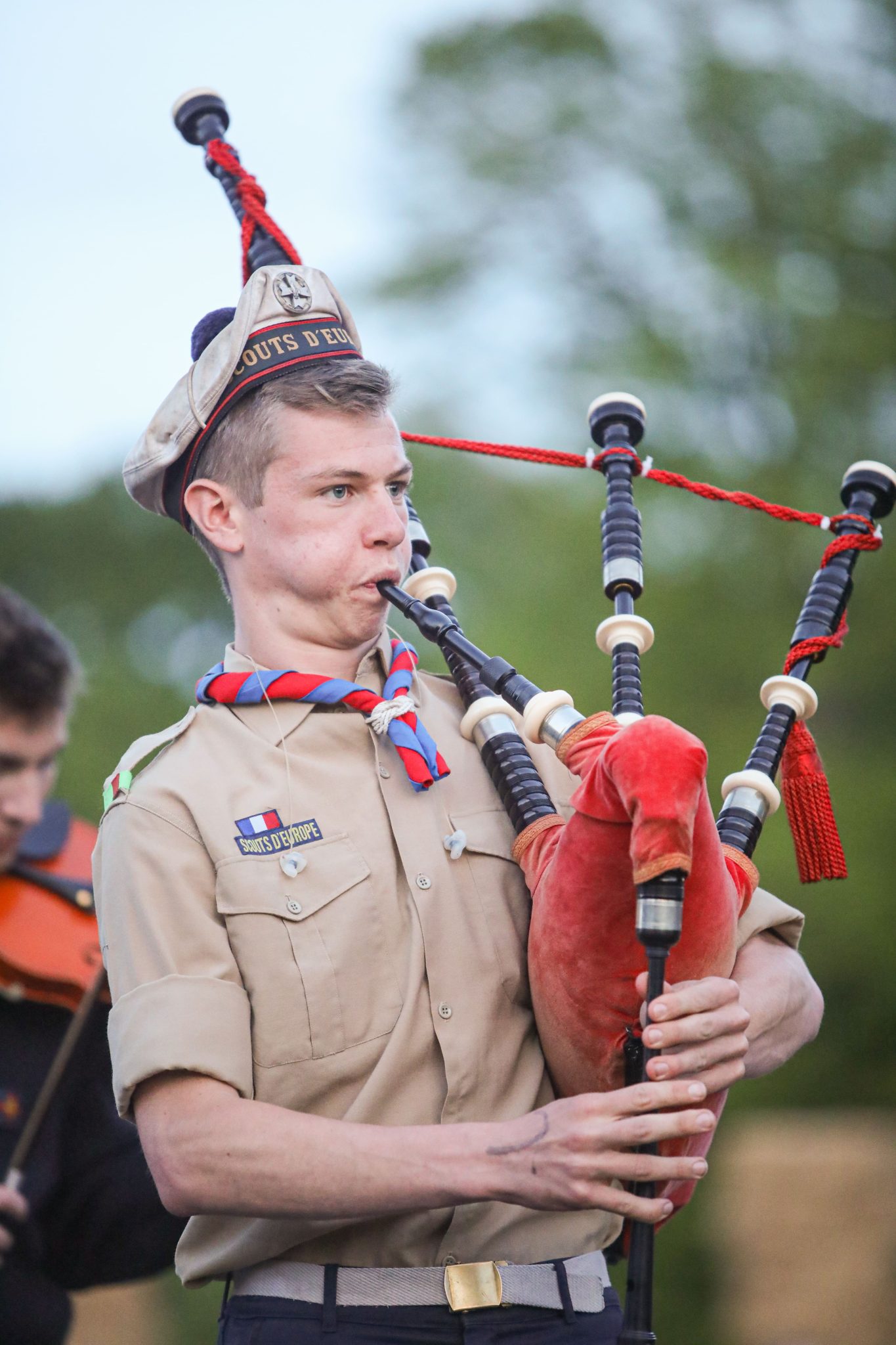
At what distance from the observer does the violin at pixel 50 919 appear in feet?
11.3

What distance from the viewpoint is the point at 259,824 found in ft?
7.02

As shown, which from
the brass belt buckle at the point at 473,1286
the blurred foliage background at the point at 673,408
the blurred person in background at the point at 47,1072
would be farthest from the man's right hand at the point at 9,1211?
the blurred foliage background at the point at 673,408

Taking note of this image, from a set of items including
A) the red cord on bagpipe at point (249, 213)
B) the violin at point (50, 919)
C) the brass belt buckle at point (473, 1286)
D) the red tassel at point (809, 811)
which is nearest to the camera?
the brass belt buckle at point (473, 1286)

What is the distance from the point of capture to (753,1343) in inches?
315

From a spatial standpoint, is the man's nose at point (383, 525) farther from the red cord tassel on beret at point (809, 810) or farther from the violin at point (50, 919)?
the violin at point (50, 919)

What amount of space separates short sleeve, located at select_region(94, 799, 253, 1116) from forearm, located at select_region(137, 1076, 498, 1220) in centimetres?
8

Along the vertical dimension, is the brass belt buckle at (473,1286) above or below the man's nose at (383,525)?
below

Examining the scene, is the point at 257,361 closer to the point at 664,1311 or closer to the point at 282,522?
the point at 282,522

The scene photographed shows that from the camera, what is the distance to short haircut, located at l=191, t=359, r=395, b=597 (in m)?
2.32

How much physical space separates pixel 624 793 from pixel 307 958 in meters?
0.57

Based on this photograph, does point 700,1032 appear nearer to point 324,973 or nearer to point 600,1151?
point 600,1151

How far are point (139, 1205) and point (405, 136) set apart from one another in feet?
32.9

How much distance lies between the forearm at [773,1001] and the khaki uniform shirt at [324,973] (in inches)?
12.8

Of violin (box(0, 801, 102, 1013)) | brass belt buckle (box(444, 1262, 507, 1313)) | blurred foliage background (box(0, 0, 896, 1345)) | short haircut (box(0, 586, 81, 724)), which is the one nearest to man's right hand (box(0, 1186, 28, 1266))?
violin (box(0, 801, 102, 1013))
